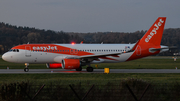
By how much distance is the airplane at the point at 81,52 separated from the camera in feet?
124

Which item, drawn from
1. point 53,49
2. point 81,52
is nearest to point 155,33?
point 81,52

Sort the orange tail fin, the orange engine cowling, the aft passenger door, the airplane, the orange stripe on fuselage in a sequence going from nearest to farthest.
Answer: the orange engine cowling < the airplane < the aft passenger door < the orange stripe on fuselage < the orange tail fin

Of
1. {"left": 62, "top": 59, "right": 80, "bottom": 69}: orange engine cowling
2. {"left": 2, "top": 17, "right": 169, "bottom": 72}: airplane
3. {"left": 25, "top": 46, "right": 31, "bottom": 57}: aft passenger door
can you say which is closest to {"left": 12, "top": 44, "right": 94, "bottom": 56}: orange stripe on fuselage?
{"left": 2, "top": 17, "right": 169, "bottom": 72}: airplane

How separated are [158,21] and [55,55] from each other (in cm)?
1580

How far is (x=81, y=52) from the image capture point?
39.6 m

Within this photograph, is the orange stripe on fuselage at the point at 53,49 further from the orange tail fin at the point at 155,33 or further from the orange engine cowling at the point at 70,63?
the orange tail fin at the point at 155,33

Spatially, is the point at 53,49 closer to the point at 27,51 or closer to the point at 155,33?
the point at 27,51

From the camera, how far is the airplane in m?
37.8

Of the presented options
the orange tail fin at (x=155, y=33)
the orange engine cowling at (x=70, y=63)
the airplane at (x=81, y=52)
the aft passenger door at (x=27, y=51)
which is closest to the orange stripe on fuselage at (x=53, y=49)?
the airplane at (x=81, y=52)

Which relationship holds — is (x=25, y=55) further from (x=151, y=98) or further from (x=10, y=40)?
(x=10, y=40)

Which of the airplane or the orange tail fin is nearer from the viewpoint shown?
the airplane

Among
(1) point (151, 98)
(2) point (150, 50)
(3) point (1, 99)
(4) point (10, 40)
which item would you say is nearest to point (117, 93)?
(1) point (151, 98)

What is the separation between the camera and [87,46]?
40.3 metres

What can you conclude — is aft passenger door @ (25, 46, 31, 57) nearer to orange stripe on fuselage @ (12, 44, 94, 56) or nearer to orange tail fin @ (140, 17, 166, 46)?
orange stripe on fuselage @ (12, 44, 94, 56)
